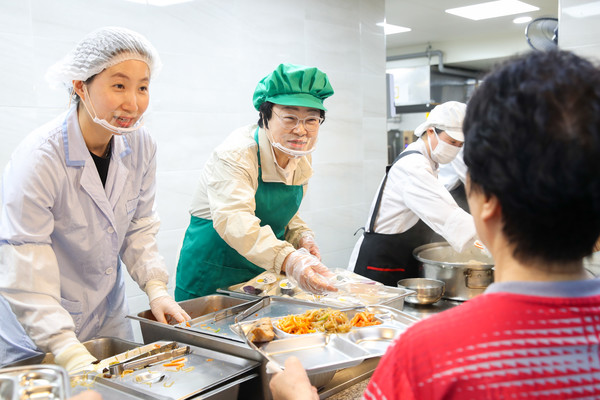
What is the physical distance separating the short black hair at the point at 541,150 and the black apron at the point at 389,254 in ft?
7.62

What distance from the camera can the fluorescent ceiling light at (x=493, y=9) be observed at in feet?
20.3

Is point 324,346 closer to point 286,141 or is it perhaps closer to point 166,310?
point 166,310

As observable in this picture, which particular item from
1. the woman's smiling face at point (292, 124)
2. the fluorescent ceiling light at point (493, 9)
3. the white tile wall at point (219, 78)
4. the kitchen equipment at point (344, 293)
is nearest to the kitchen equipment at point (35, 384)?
the kitchen equipment at point (344, 293)

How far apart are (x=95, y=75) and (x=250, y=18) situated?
252cm

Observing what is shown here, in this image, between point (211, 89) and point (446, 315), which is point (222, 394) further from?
point (211, 89)

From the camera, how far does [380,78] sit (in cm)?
534

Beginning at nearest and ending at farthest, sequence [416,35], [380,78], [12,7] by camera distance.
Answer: [12,7]
[380,78]
[416,35]

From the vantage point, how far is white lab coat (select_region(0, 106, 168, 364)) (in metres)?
1.62

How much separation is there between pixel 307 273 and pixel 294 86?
848 mm

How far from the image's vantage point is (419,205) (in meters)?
2.97

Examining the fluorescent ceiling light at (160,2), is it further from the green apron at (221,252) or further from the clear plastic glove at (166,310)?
the clear plastic glove at (166,310)

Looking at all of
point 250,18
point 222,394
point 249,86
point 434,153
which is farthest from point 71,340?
point 250,18

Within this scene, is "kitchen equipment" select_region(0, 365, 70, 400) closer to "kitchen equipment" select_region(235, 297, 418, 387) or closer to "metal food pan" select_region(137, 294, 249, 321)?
"kitchen equipment" select_region(235, 297, 418, 387)

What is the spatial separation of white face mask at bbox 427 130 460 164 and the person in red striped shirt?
258 cm
